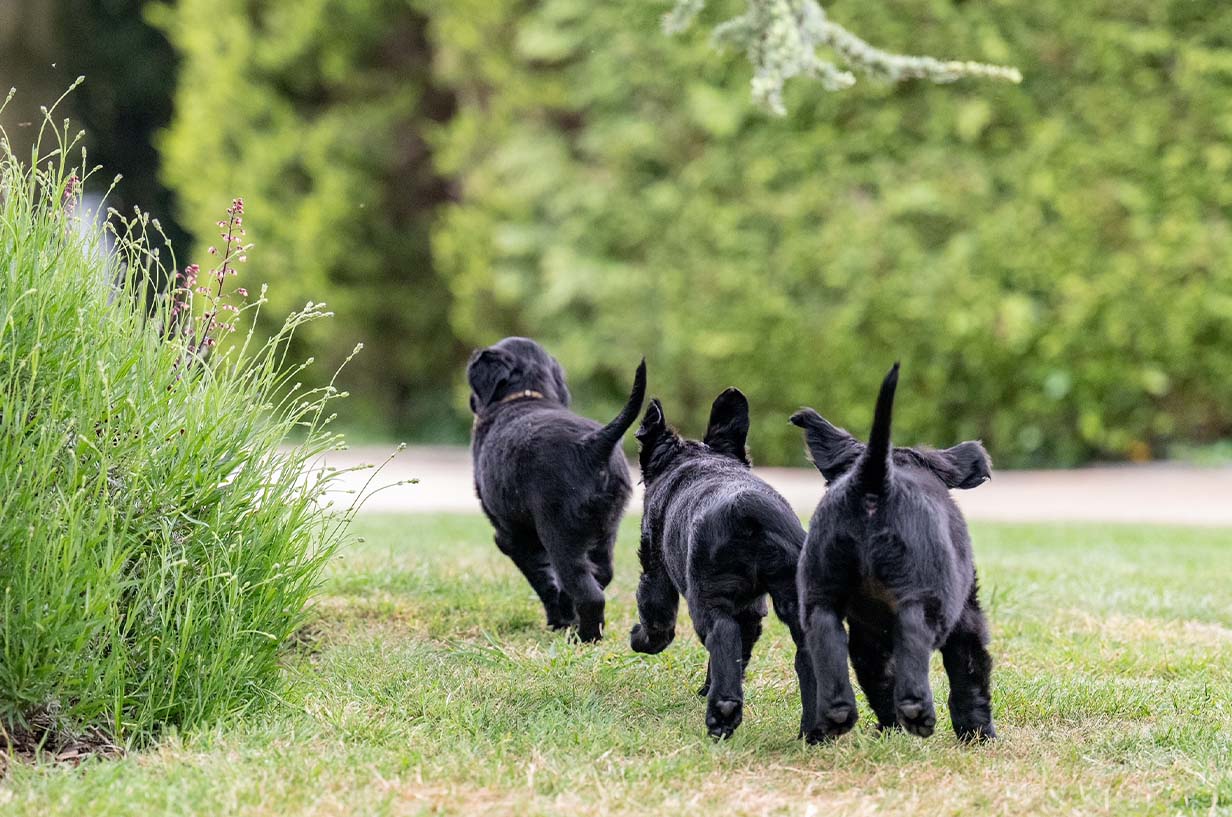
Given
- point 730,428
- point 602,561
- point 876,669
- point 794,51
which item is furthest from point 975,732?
point 794,51

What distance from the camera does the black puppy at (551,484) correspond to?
4922mm

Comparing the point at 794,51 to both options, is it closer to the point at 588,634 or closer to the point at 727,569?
the point at 588,634

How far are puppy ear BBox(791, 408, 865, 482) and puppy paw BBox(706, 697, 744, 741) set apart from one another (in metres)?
0.78

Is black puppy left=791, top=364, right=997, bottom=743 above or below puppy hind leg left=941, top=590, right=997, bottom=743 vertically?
above

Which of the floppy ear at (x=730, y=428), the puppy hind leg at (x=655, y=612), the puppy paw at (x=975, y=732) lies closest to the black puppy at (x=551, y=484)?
the floppy ear at (x=730, y=428)

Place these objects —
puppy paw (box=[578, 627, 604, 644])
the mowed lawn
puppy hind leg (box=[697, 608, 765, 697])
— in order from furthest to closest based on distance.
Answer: puppy paw (box=[578, 627, 604, 644]) → puppy hind leg (box=[697, 608, 765, 697]) → the mowed lawn

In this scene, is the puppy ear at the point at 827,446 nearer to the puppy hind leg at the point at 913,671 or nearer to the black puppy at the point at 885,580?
the black puppy at the point at 885,580

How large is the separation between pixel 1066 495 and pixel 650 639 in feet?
25.9

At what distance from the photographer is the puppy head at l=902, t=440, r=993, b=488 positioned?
158 inches

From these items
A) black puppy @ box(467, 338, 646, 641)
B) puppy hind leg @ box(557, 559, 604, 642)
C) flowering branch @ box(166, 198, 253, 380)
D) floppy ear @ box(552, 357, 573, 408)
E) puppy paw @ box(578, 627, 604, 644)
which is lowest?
puppy paw @ box(578, 627, 604, 644)

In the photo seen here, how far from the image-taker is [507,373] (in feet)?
18.5

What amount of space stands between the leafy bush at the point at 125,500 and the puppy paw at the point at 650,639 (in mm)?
1060

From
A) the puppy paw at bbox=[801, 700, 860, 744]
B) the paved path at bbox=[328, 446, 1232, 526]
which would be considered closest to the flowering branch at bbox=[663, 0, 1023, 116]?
the puppy paw at bbox=[801, 700, 860, 744]

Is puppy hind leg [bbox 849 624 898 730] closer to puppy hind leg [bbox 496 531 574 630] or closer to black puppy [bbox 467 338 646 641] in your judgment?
black puppy [bbox 467 338 646 641]
